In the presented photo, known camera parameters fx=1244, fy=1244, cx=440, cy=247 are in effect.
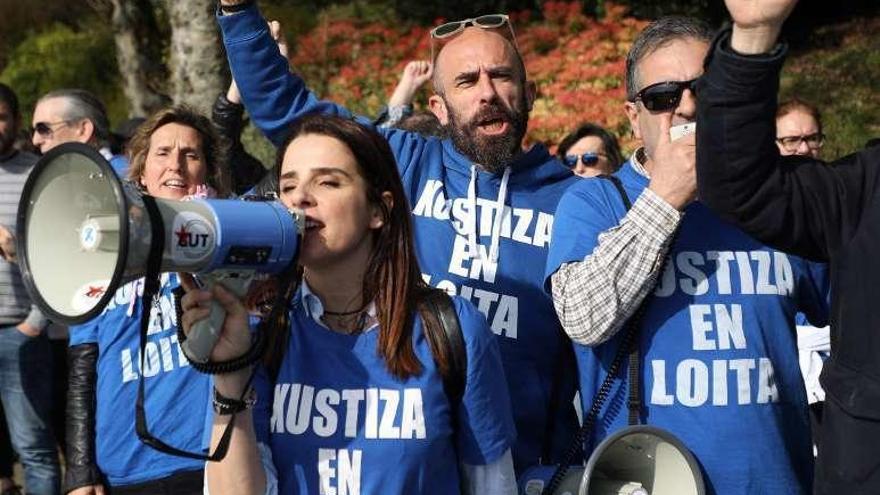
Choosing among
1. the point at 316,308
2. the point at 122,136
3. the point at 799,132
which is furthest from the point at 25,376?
the point at 316,308

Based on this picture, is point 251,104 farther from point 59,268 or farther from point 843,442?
point 843,442

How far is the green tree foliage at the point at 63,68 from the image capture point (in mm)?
17859

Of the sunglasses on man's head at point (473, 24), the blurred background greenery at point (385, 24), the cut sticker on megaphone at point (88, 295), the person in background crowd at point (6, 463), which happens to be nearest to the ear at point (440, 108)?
the sunglasses on man's head at point (473, 24)

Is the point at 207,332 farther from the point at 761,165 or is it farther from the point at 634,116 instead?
the point at 634,116

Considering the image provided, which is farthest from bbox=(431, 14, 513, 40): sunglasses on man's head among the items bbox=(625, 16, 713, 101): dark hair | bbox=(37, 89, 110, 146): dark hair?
bbox=(37, 89, 110, 146): dark hair

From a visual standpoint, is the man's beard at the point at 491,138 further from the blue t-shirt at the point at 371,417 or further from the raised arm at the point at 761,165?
the raised arm at the point at 761,165

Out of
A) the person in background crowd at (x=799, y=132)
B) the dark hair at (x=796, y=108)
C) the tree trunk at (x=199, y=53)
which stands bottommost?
the person in background crowd at (x=799, y=132)

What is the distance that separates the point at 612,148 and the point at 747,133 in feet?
15.5

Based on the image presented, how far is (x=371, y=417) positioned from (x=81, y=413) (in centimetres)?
189

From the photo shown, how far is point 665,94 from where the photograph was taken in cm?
284

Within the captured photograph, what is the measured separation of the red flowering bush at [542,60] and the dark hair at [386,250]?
927cm

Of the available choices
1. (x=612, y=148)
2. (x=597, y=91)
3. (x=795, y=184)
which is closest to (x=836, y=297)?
(x=795, y=184)

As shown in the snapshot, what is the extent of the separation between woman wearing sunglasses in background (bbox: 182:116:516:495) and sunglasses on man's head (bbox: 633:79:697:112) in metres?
0.62

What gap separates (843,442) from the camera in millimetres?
2145
